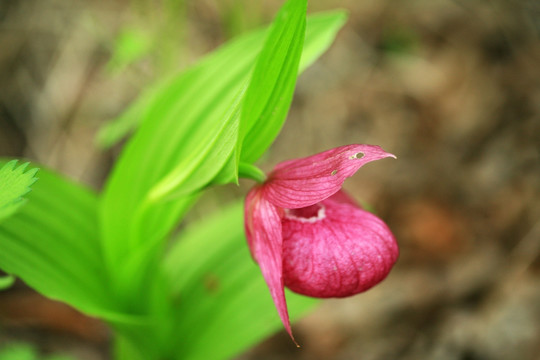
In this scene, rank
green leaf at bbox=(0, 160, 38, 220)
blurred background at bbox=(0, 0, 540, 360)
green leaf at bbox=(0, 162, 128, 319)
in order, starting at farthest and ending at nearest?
blurred background at bbox=(0, 0, 540, 360) < green leaf at bbox=(0, 162, 128, 319) < green leaf at bbox=(0, 160, 38, 220)

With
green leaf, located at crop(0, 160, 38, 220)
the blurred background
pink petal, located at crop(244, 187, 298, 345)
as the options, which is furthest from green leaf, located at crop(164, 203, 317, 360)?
green leaf, located at crop(0, 160, 38, 220)

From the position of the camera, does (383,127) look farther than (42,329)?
Yes

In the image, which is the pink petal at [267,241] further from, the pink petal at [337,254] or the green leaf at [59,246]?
the green leaf at [59,246]

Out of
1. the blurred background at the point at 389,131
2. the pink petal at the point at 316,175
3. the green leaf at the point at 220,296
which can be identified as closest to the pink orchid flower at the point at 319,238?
the pink petal at the point at 316,175

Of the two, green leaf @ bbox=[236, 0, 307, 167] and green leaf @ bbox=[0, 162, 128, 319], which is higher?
Result: green leaf @ bbox=[236, 0, 307, 167]

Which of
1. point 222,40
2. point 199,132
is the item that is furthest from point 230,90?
point 222,40

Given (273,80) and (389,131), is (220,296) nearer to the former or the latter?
(273,80)

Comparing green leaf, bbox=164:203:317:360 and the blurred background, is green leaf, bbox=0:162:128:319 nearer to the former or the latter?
green leaf, bbox=164:203:317:360

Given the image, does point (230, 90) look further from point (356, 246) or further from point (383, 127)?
point (383, 127)
